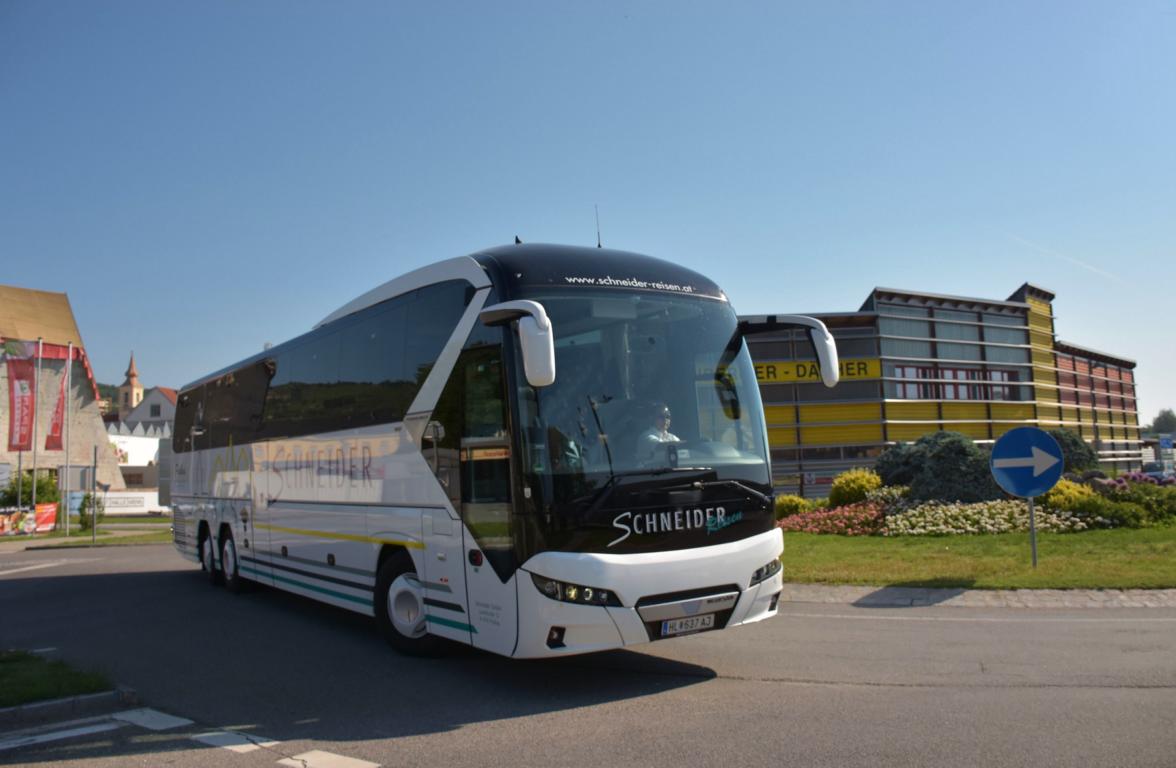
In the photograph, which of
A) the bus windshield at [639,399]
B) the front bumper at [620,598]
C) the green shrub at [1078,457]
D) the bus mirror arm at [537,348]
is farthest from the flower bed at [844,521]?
the bus mirror arm at [537,348]

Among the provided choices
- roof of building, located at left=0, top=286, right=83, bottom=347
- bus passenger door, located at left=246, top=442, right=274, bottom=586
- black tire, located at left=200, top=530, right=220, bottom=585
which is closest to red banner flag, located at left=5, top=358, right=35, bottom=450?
roof of building, located at left=0, top=286, right=83, bottom=347

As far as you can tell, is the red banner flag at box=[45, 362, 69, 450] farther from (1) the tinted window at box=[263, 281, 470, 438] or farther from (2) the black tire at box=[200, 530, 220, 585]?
(1) the tinted window at box=[263, 281, 470, 438]

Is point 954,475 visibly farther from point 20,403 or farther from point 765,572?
point 20,403

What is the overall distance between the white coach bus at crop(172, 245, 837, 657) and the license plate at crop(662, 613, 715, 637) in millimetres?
15

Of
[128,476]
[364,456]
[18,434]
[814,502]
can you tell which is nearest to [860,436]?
[814,502]

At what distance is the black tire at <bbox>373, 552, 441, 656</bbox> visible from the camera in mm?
8352

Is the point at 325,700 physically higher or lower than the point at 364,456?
lower

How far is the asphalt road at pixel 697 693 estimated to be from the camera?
17.3ft

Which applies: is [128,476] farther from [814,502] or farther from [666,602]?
[666,602]

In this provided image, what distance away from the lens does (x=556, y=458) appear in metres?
6.61

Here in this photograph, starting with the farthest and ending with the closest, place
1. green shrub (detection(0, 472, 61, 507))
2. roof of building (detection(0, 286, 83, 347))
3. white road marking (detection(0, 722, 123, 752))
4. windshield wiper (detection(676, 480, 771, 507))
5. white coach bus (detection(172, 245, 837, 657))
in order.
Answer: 1. roof of building (detection(0, 286, 83, 347))
2. green shrub (detection(0, 472, 61, 507))
3. windshield wiper (detection(676, 480, 771, 507))
4. white coach bus (detection(172, 245, 837, 657))
5. white road marking (detection(0, 722, 123, 752))

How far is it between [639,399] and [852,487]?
50.2 feet

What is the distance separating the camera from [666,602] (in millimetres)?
6754

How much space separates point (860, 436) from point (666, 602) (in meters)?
23.1
